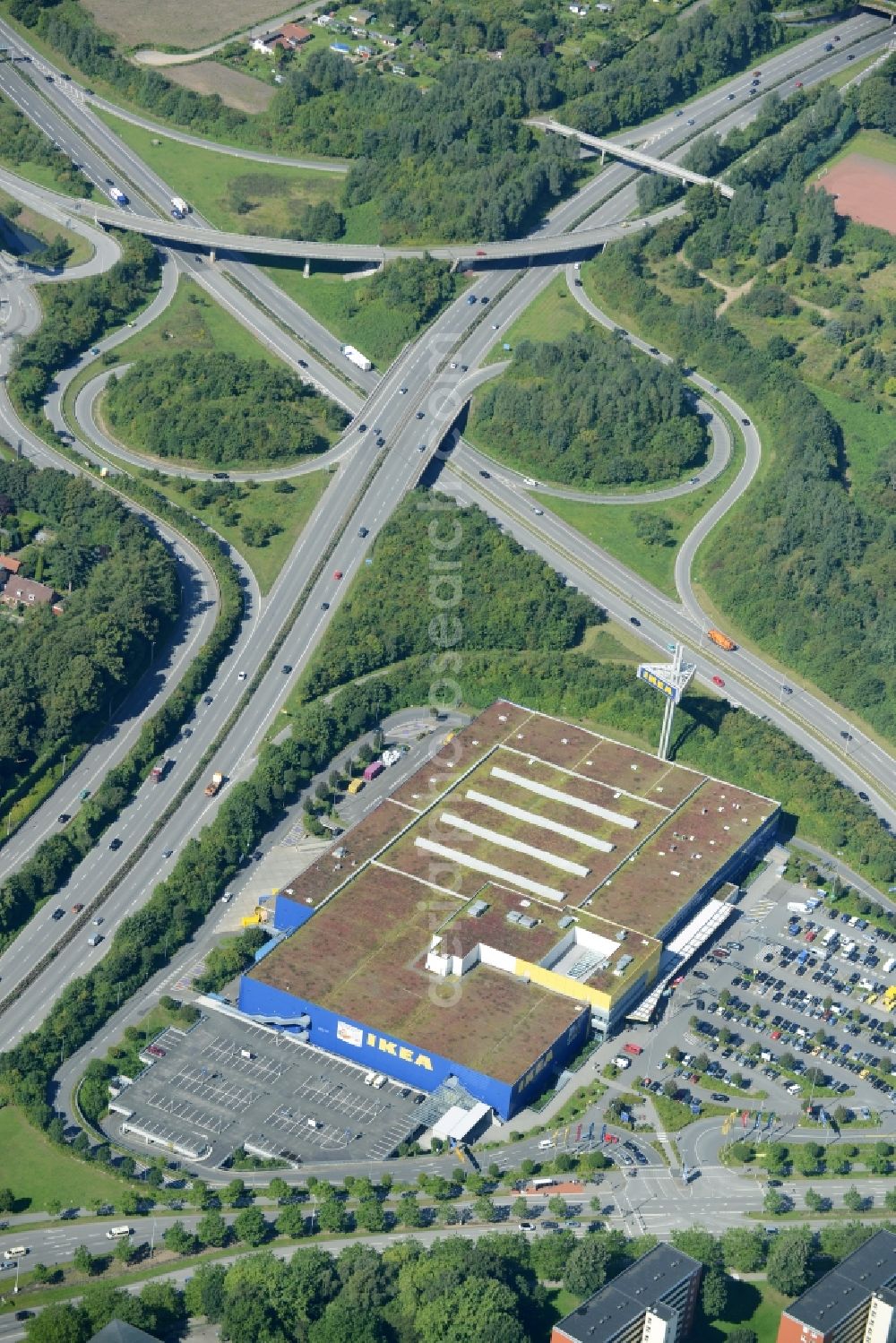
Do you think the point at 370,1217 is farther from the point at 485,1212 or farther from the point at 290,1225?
the point at 485,1212

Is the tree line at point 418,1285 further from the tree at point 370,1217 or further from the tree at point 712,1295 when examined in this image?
the tree at point 370,1217

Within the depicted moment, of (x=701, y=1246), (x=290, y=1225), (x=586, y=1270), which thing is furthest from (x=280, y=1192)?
(x=701, y=1246)

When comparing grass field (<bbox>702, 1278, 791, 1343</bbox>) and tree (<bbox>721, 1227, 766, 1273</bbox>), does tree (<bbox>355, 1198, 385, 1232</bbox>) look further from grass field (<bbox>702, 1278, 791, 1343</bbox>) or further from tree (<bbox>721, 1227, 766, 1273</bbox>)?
tree (<bbox>721, 1227, 766, 1273</bbox>)

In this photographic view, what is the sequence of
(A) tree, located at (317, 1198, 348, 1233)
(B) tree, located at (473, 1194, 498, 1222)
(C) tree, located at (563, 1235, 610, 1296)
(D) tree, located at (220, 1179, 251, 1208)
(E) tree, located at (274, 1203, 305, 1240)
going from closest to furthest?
(C) tree, located at (563, 1235, 610, 1296) → (E) tree, located at (274, 1203, 305, 1240) → (A) tree, located at (317, 1198, 348, 1233) → (B) tree, located at (473, 1194, 498, 1222) → (D) tree, located at (220, 1179, 251, 1208)

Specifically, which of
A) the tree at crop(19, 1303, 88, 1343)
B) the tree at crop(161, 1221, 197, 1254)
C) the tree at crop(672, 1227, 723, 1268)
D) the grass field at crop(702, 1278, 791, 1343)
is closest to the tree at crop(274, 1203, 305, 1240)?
the tree at crop(161, 1221, 197, 1254)

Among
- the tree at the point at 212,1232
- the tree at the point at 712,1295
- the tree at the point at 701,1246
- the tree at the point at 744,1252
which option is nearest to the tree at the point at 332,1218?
the tree at the point at 212,1232

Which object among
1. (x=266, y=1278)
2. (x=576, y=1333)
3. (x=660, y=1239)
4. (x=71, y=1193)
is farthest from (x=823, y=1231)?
(x=71, y=1193)
